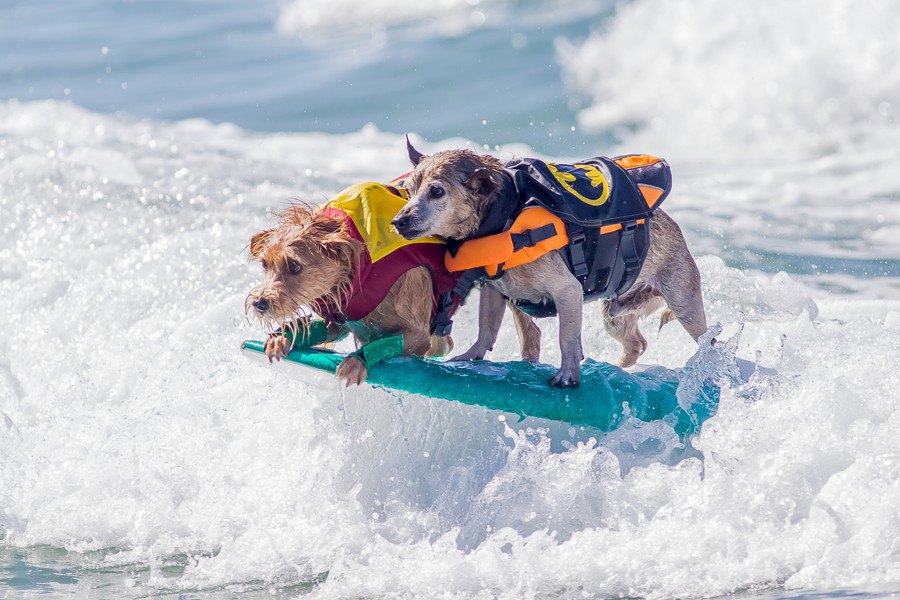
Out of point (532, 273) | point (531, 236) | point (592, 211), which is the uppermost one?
point (592, 211)

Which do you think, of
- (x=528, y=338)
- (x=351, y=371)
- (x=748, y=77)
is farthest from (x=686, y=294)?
(x=748, y=77)

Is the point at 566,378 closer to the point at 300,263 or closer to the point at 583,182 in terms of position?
the point at 583,182

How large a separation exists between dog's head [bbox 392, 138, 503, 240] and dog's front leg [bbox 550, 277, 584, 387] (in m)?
0.58

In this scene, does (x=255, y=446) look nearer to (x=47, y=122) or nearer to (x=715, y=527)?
(x=715, y=527)

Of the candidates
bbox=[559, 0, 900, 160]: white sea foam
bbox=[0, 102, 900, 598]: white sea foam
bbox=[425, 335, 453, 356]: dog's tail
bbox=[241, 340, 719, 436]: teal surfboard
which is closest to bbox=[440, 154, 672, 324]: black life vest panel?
bbox=[241, 340, 719, 436]: teal surfboard

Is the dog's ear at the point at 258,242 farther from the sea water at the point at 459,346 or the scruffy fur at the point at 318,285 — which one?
the sea water at the point at 459,346

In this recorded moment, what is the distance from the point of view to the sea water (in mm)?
5156

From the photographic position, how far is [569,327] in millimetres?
5590

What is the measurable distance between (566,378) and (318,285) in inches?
54.6

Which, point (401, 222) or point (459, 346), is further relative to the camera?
point (459, 346)

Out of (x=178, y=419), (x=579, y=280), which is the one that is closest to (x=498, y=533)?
(x=579, y=280)

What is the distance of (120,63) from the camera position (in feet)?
70.3

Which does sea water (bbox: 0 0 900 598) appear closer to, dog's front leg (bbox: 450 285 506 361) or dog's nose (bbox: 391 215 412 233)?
dog's front leg (bbox: 450 285 506 361)

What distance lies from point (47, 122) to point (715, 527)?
479 inches
